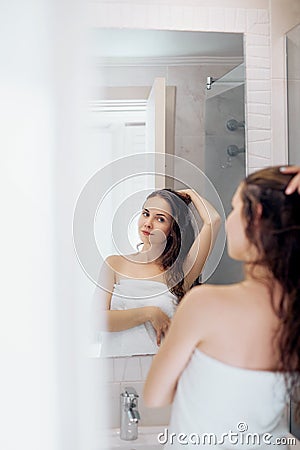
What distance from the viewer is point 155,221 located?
Result: 1367mm

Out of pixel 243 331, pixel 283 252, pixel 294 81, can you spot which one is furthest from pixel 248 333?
pixel 294 81

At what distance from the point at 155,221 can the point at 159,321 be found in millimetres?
195

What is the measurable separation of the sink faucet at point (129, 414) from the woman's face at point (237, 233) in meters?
0.33

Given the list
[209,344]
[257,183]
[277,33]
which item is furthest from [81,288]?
[277,33]

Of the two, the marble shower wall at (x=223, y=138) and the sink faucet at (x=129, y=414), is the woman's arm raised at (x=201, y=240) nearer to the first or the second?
the marble shower wall at (x=223, y=138)

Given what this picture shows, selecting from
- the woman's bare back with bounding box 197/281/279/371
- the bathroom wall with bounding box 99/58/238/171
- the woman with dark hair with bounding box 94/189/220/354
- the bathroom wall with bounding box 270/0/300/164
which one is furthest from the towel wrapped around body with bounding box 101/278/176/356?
the bathroom wall with bounding box 270/0/300/164

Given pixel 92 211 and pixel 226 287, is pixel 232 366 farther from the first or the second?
pixel 92 211

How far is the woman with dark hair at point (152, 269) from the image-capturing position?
1.35m

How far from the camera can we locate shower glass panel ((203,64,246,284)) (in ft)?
4.53

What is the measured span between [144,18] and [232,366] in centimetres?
69

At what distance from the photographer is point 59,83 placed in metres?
1.35

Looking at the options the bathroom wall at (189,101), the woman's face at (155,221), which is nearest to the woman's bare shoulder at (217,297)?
the woman's face at (155,221)

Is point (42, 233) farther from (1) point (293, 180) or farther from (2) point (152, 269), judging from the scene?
(1) point (293, 180)

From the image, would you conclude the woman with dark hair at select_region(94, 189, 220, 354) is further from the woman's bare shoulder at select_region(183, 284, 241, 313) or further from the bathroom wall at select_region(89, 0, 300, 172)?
Result: the bathroom wall at select_region(89, 0, 300, 172)
